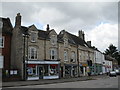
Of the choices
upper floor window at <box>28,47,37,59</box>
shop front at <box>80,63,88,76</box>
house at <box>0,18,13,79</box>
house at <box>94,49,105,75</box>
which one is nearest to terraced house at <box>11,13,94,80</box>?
upper floor window at <box>28,47,37,59</box>

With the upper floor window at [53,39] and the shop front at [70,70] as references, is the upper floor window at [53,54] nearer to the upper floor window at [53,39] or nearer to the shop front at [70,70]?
the upper floor window at [53,39]

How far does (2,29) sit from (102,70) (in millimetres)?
39184

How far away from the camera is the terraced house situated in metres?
34.3

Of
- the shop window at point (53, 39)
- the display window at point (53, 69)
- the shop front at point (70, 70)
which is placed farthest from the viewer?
the shop front at point (70, 70)

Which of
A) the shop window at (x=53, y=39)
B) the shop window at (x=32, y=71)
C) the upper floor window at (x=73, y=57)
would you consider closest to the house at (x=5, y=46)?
the shop window at (x=32, y=71)

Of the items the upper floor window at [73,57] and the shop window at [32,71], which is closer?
the shop window at [32,71]

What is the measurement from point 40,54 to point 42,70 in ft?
9.62

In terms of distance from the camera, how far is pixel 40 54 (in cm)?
3669

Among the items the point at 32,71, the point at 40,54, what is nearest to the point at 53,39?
the point at 40,54

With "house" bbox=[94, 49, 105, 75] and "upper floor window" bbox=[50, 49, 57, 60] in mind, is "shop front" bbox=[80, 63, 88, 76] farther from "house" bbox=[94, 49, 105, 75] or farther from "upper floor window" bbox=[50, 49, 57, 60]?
"upper floor window" bbox=[50, 49, 57, 60]

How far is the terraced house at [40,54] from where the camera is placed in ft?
113

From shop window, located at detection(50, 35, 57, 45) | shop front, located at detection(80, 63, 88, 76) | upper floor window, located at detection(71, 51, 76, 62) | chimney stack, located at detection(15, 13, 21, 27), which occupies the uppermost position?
chimney stack, located at detection(15, 13, 21, 27)

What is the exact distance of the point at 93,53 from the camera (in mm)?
57219

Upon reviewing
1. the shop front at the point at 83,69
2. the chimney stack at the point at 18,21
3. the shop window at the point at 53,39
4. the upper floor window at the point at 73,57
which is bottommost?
the shop front at the point at 83,69
